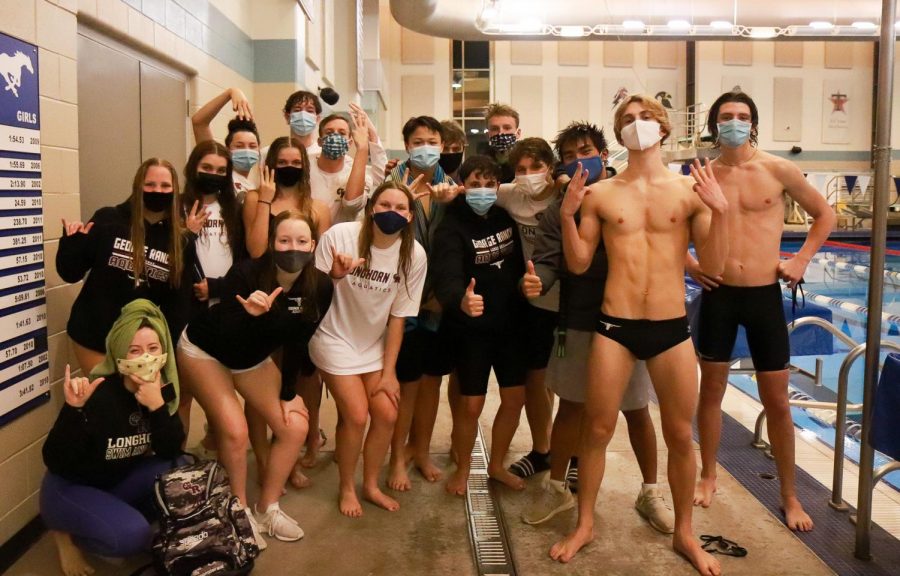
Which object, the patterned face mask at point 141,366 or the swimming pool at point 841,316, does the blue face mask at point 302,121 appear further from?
the swimming pool at point 841,316

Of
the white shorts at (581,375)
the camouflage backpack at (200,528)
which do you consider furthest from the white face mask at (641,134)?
the camouflage backpack at (200,528)

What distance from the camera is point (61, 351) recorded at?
3.17 m

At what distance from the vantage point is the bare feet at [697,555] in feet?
8.82

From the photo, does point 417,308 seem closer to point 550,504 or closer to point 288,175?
point 288,175

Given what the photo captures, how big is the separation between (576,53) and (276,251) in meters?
17.9

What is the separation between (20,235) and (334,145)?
4.95 ft

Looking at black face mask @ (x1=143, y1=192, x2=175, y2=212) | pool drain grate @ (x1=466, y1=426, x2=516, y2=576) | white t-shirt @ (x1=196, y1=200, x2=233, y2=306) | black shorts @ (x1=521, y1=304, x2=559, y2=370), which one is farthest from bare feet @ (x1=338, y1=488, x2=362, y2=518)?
black face mask @ (x1=143, y1=192, x2=175, y2=212)

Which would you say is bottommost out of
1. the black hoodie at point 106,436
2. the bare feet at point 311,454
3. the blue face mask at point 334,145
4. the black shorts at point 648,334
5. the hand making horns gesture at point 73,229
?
the bare feet at point 311,454

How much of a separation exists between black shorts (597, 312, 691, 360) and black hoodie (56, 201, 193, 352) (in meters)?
1.99

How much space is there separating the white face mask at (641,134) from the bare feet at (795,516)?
185 centimetres

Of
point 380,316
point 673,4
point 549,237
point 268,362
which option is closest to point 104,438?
point 268,362

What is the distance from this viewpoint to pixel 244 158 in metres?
3.40

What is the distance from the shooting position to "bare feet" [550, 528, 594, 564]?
9.25 feet

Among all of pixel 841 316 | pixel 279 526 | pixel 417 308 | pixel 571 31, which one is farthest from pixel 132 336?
pixel 571 31
